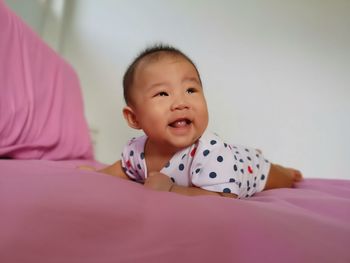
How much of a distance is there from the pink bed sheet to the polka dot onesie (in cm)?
19

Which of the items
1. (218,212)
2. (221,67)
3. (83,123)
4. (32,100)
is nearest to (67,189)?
(218,212)

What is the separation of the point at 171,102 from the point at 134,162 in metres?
0.25

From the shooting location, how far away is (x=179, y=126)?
699mm

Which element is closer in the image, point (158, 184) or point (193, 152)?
point (158, 184)

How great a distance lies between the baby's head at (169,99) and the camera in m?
0.69

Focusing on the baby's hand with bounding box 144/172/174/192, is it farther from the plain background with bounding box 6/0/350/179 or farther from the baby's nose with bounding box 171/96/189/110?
the plain background with bounding box 6/0/350/179

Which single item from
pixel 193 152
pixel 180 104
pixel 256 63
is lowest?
pixel 193 152

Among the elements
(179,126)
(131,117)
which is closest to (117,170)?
(131,117)

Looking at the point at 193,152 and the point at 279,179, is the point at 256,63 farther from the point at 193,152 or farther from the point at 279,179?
the point at 193,152

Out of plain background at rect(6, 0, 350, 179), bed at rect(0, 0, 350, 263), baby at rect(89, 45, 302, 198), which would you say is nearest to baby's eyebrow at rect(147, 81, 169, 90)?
baby at rect(89, 45, 302, 198)

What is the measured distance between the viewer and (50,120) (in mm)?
1016

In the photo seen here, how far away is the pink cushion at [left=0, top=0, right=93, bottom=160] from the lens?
0.83m

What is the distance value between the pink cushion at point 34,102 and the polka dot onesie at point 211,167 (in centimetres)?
28

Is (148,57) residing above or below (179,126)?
above
